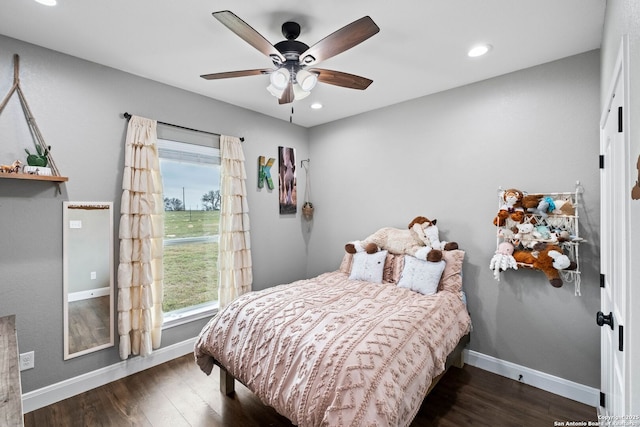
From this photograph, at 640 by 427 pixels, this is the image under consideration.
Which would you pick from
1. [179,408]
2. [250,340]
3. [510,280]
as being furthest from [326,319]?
[510,280]

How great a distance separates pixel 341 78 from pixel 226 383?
8.34ft

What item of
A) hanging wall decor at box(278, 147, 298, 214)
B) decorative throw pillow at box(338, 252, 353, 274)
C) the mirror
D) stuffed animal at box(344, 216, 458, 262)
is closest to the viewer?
the mirror

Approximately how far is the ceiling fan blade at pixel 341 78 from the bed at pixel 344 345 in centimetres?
168

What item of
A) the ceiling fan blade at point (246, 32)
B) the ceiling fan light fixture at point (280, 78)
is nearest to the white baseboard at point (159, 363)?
the ceiling fan light fixture at point (280, 78)

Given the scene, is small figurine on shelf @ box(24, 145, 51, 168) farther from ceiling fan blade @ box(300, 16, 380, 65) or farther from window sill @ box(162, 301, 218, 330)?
ceiling fan blade @ box(300, 16, 380, 65)

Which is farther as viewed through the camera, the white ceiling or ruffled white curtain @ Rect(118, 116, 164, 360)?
ruffled white curtain @ Rect(118, 116, 164, 360)

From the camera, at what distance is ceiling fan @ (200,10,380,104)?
65.4 inches

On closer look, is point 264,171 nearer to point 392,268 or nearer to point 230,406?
point 392,268

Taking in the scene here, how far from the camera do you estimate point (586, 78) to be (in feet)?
7.66

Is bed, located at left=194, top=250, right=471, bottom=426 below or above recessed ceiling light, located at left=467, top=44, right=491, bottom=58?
→ below

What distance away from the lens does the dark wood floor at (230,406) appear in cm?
209

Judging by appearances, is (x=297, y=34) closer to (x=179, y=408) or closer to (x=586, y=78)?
(x=586, y=78)

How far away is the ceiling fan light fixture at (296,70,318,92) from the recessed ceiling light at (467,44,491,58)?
1.31m

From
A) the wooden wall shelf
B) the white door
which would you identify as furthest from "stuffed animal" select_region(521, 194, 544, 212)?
the wooden wall shelf
